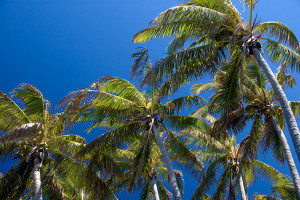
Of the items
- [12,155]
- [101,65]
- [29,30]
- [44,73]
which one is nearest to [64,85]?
[44,73]

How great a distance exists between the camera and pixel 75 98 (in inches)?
418

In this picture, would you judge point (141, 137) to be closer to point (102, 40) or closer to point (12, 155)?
point (12, 155)

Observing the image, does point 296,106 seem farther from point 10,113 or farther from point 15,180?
point 15,180

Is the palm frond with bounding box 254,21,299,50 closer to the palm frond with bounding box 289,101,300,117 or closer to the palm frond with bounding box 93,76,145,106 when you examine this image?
the palm frond with bounding box 289,101,300,117

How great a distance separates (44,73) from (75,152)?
71.1 feet

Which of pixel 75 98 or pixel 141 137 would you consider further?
pixel 141 137

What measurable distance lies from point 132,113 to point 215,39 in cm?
435

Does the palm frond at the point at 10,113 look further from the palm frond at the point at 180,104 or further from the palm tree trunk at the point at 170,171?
the palm frond at the point at 180,104

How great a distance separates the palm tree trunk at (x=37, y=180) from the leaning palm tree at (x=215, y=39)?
17.8 feet

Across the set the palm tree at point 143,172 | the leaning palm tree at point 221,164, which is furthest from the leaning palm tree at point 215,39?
the palm tree at point 143,172

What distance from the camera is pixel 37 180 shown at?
1072cm

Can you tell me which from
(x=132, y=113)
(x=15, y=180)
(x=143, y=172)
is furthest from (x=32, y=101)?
(x=143, y=172)

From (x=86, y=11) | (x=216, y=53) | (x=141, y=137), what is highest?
(x=86, y=11)

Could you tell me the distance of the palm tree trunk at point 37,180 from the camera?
10.4m
